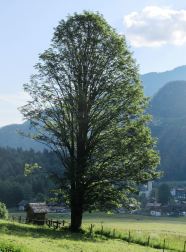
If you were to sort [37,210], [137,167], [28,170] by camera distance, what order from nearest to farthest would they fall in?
[137,167] < [28,170] < [37,210]

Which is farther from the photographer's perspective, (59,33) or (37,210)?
(37,210)

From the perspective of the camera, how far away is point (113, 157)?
146ft

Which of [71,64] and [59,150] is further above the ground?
[71,64]

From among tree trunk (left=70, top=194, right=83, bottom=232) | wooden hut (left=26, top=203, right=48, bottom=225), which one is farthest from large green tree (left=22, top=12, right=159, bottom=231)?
wooden hut (left=26, top=203, right=48, bottom=225)

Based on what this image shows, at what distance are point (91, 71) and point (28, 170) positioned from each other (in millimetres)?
11556

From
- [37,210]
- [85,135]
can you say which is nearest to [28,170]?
[85,135]

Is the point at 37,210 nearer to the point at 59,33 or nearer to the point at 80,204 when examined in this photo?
the point at 80,204

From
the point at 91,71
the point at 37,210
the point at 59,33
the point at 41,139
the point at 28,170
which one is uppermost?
the point at 59,33

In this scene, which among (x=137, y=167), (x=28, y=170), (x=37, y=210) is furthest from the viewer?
(x=37, y=210)

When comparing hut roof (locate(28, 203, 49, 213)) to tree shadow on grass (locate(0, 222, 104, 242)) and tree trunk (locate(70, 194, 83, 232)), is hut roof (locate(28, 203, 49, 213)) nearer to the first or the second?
tree shadow on grass (locate(0, 222, 104, 242))

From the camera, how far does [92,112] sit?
45.5 m

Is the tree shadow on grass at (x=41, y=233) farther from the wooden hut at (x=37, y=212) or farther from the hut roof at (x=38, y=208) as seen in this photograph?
the hut roof at (x=38, y=208)

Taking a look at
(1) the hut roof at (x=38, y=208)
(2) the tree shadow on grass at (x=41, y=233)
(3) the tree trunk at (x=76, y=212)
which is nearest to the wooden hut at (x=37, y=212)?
(1) the hut roof at (x=38, y=208)

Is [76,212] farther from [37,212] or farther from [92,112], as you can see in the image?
[37,212]
